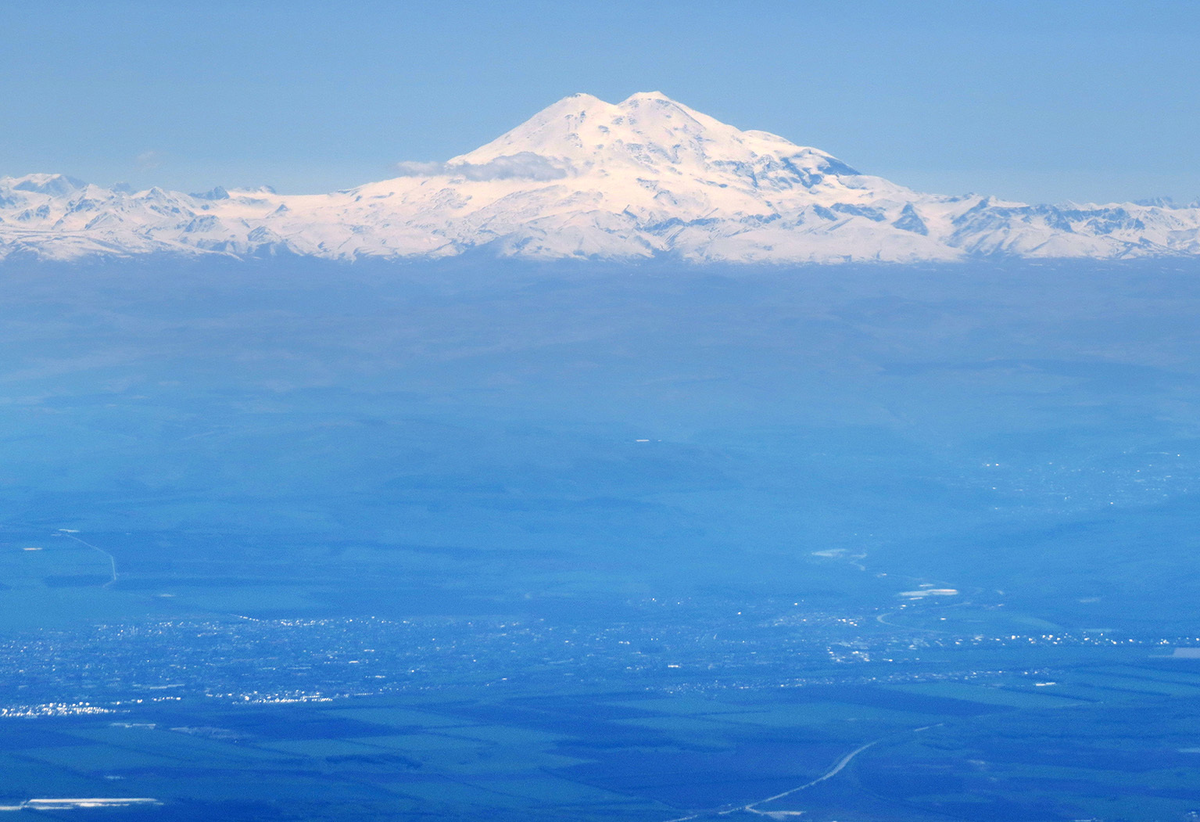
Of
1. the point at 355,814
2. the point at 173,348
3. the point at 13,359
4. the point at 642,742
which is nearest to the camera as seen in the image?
the point at 355,814

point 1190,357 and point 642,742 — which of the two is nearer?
point 642,742

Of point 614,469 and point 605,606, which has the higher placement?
point 614,469

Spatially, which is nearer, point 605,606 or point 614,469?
point 605,606

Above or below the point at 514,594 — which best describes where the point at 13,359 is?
above

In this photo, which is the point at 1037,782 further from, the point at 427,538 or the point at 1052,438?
the point at 1052,438

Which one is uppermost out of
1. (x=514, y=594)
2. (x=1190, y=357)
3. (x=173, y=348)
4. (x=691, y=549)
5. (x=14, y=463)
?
(x=173, y=348)

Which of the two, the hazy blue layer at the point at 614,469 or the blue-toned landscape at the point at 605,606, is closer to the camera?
the blue-toned landscape at the point at 605,606

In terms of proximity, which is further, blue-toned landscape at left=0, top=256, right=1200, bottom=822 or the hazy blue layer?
the hazy blue layer

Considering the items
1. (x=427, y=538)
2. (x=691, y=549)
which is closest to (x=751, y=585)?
(x=691, y=549)
